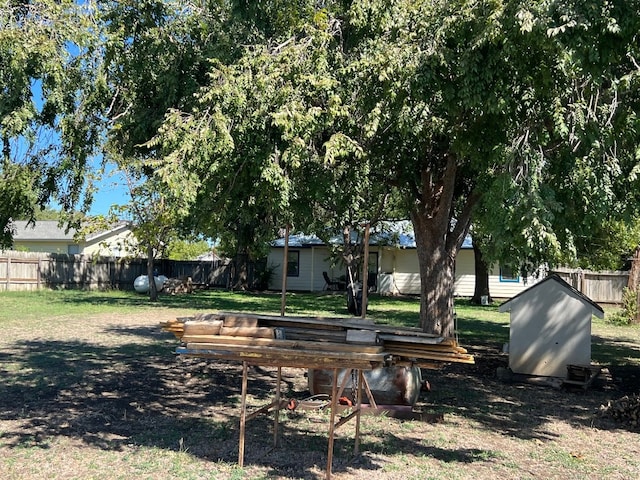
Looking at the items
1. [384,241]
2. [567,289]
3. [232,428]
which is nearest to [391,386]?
[232,428]

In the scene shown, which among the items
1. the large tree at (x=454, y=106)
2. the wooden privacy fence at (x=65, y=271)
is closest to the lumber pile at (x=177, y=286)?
the wooden privacy fence at (x=65, y=271)

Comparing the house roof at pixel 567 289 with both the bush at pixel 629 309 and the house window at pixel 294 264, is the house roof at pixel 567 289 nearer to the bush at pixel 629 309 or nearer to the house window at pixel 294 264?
the bush at pixel 629 309

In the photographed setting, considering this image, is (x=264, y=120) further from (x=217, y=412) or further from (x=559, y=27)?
(x=217, y=412)

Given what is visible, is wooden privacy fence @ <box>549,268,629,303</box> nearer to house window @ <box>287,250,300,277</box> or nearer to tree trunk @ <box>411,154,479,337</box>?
house window @ <box>287,250,300,277</box>

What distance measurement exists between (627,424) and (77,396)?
22.8 feet

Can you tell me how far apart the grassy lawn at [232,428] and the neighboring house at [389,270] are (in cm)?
1889

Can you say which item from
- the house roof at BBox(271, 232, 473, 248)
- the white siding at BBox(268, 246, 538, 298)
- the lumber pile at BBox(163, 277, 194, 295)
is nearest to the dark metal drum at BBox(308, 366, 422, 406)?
the house roof at BBox(271, 232, 473, 248)

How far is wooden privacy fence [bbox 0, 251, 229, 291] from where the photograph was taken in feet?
92.0

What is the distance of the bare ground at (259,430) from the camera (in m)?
5.70

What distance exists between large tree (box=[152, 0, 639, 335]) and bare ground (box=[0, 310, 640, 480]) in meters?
2.05

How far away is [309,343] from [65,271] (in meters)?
27.1

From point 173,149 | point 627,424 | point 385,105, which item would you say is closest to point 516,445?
point 627,424

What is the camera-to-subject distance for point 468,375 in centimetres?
1068

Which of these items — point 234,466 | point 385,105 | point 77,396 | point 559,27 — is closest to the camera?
point 559,27
